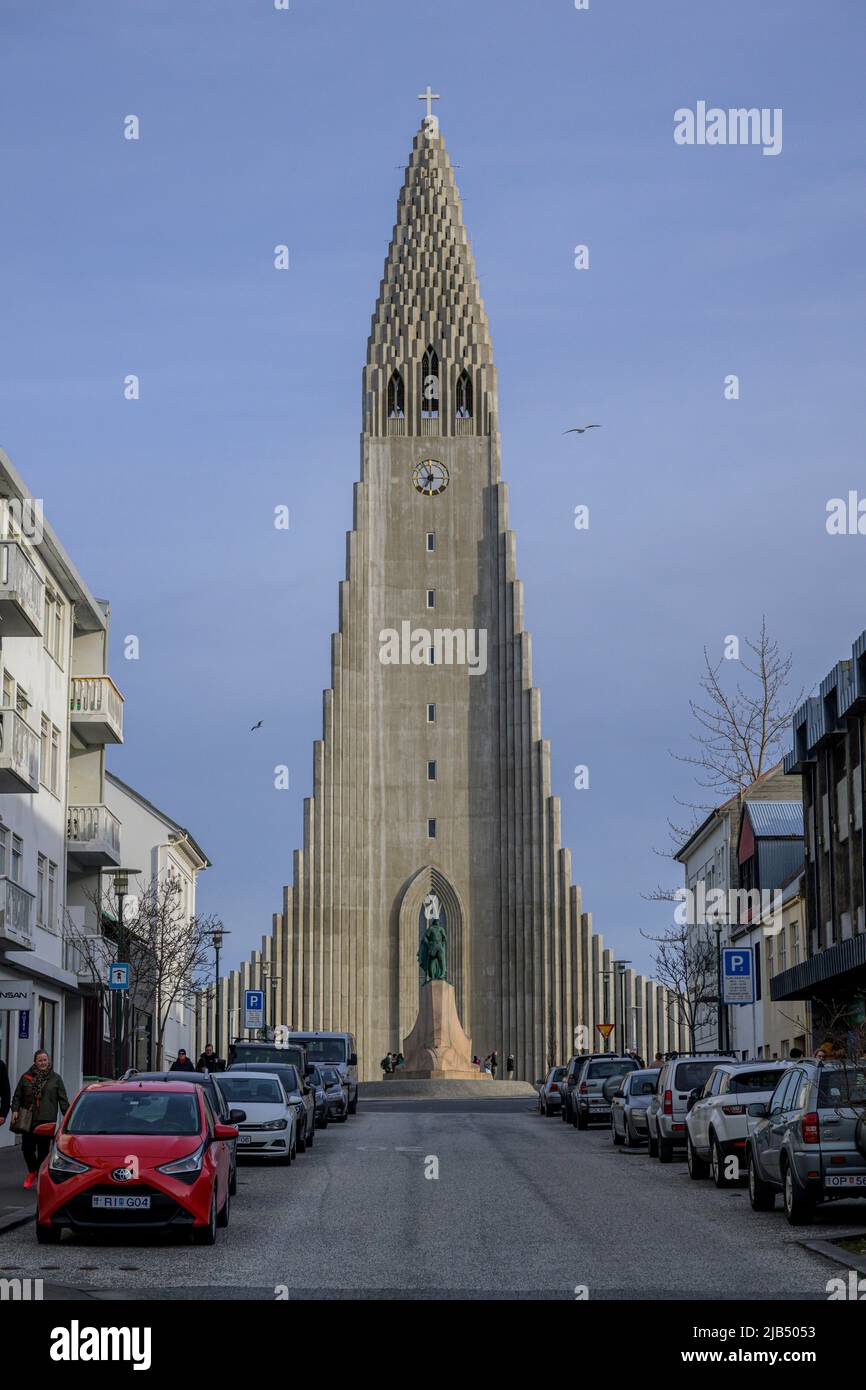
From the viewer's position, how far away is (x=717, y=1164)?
79.9 ft

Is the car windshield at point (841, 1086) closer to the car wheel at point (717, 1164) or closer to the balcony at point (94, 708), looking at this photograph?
the car wheel at point (717, 1164)

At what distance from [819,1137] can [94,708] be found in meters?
32.0

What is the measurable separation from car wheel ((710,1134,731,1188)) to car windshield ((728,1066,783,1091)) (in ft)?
2.44

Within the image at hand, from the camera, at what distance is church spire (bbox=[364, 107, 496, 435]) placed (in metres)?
96.6

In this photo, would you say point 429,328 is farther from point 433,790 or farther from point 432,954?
point 432,954

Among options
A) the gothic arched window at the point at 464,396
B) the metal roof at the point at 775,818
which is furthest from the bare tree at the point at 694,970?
the gothic arched window at the point at 464,396

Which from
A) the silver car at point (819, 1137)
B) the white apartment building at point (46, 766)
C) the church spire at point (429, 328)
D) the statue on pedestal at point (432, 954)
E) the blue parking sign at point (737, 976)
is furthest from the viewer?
the church spire at point (429, 328)

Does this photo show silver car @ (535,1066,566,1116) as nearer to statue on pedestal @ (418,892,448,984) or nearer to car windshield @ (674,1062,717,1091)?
car windshield @ (674,1062,717,1091)

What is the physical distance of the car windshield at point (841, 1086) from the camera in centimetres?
1788

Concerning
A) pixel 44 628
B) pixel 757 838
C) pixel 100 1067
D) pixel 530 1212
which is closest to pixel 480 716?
pixel 757 838

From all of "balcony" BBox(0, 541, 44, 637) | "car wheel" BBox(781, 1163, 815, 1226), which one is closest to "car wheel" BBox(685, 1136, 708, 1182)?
"car wheel" BBox(781, 1163, 815, 1226)

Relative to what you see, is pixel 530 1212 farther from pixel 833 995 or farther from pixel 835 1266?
pixel 833 995

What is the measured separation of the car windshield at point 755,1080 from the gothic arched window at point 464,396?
248 ft

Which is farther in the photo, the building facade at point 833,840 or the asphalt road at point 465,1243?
the building facade at point 833,840
